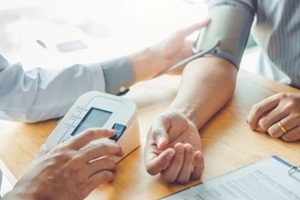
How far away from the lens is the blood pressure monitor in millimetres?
784

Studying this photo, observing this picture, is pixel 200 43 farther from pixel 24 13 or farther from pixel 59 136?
pixel 24 13

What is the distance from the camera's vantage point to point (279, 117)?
0.86 metres

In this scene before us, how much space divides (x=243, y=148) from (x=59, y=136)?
1.21 ft

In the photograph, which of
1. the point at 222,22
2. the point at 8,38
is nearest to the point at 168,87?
the point at 222,22

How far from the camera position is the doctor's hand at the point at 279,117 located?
84cm

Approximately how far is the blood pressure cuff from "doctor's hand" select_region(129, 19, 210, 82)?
0.04m

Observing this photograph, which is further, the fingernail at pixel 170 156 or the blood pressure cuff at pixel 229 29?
the blood pressure cuff at pixel 229 29

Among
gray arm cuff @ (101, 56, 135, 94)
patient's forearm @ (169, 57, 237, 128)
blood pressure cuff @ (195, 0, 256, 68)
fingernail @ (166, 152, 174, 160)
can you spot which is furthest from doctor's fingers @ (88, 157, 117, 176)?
blood pressure cuff @ (195, 0, 256, 68)

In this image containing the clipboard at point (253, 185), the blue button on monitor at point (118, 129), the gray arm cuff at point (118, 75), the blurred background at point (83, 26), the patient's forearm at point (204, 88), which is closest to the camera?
the clipboard at point (253, 185)

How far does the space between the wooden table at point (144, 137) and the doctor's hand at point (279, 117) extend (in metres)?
0.02

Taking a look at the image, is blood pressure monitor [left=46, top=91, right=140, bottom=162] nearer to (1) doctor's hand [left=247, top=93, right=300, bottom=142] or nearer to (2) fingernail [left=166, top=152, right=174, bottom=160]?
(2) fingernail [left=166, top=152, right=174, bottom=160]

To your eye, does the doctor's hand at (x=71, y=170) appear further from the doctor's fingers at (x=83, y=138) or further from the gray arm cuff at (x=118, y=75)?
the gray arm cuff at (x=118, y=75)

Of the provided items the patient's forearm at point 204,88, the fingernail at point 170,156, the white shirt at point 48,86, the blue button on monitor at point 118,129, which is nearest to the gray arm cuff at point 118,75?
the white shirt at point 48,86

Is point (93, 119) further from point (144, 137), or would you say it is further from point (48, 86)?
point (48, 86)
